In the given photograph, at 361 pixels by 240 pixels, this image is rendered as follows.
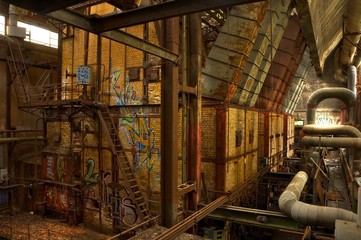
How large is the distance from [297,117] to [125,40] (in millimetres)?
31515

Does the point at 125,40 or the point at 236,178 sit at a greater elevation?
the point at 125,40

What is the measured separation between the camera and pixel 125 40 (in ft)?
14.9

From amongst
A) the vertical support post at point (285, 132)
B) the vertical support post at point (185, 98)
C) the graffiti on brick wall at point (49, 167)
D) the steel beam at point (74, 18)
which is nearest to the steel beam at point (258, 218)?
the vertical support post at point (185, 98)

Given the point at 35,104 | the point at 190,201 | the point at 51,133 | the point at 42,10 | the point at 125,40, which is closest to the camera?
the point at 42,10

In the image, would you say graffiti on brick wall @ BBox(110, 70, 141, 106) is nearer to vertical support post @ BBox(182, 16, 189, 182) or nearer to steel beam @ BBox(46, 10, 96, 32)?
vertical support post @ BBox(182, 16, 189, 182)

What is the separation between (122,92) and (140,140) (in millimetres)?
2141

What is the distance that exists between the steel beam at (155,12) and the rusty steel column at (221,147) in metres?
6.46

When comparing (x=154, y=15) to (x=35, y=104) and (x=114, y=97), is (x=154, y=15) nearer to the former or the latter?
(x=114, y=97)

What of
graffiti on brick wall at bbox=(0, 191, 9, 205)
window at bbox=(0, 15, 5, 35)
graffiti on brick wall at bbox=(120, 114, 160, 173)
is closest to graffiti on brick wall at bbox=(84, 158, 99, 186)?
graffiti on brick wall at bbox=(120, 114, 160, 173)

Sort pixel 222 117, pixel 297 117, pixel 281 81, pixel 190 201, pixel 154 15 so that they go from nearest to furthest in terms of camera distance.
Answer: pixel 154 15 → pixel 190 201 → pixel 222 117 → pixel 281 81 → pixel 297 117

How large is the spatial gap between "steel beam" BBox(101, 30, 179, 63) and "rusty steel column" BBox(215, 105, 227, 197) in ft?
16.2

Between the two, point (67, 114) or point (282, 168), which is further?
point (282, 168)

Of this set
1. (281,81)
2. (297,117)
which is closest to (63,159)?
(281,81)

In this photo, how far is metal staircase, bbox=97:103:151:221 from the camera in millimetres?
9648
